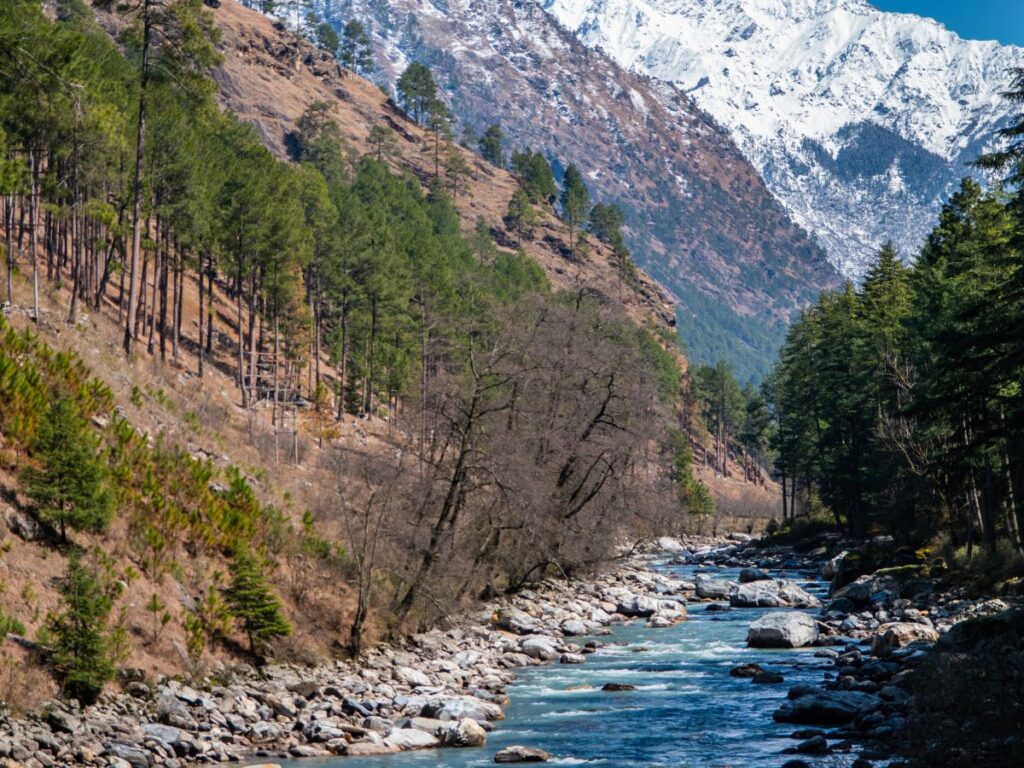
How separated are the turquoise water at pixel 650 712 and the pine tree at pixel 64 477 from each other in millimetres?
6891

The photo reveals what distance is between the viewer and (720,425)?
159m

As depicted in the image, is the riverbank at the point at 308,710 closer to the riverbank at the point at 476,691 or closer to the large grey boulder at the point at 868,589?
the riverbank at the point at 476,691

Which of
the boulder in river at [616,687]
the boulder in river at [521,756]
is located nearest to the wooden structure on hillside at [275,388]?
the boulder in river at [616,687]

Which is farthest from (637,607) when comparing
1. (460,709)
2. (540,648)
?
(460,709)

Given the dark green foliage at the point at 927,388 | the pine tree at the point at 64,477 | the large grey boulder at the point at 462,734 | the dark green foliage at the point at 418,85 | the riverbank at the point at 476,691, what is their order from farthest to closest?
the dark green foliage at the point at 418,85, the dark green foliage at the point at 927,388, the pine tree at the point at 64,477, the large grey boulder at the point at 462,734, the riverbank at the point at 476,691

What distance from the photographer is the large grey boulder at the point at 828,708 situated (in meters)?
22.5

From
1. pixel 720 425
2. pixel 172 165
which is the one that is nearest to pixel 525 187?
pixel 720 425

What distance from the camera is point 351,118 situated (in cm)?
17888

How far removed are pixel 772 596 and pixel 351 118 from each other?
14727 cm

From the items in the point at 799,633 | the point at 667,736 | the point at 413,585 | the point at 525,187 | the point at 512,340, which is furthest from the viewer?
the point at 525,187

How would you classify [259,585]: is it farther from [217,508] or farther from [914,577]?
[914,577]

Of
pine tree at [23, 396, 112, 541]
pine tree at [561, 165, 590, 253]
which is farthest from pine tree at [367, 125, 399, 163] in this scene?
pine tree at [23, 396, 112, 541]

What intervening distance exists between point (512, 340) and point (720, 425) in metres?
123

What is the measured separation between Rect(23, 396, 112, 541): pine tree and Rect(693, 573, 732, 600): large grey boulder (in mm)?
33521
